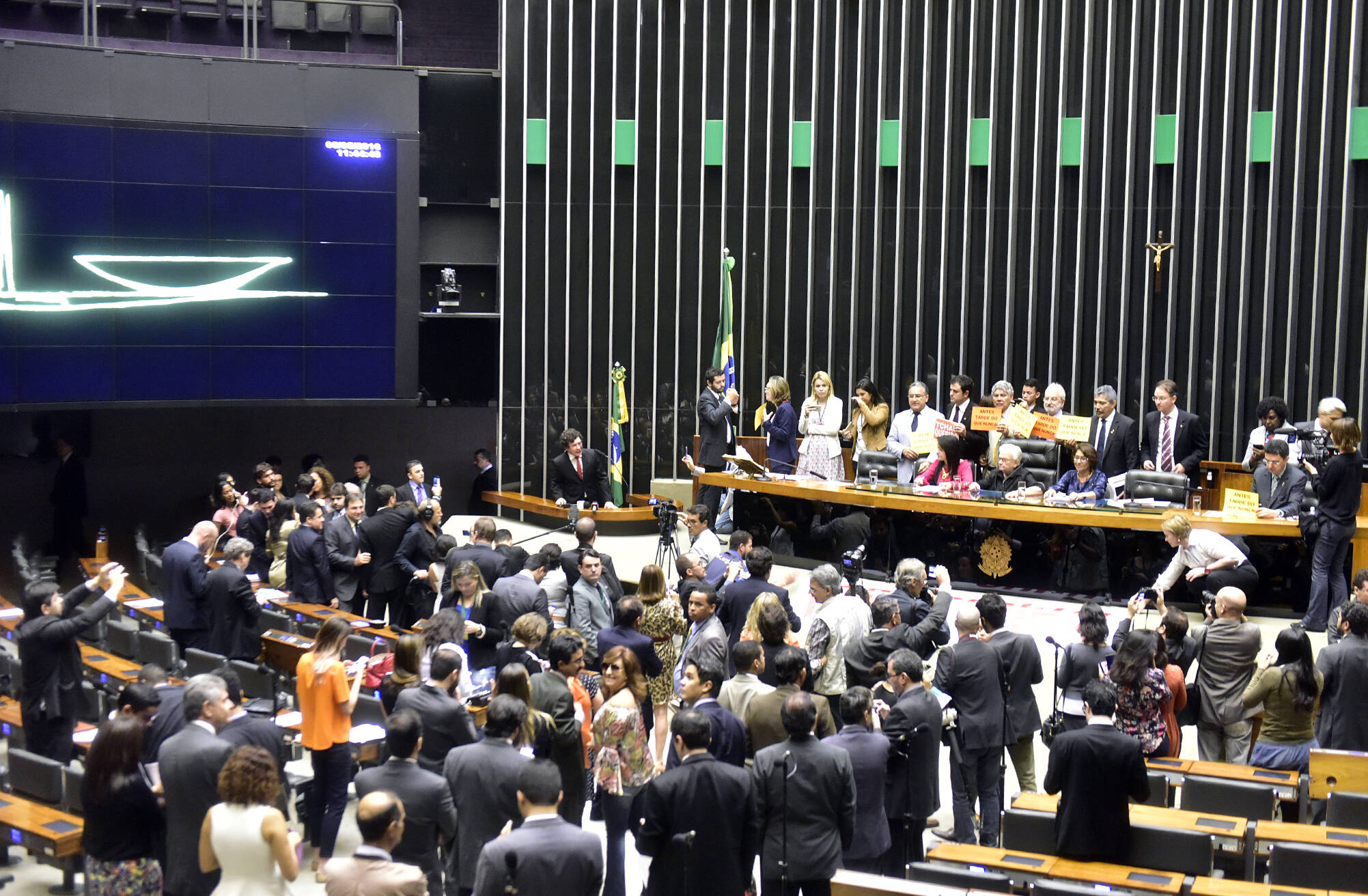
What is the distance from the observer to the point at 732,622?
775 centimetres

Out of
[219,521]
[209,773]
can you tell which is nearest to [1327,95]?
[219,521]

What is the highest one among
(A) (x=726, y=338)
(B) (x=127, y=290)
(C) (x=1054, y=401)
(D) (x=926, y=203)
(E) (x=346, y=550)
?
(D) (x=926, y=203)

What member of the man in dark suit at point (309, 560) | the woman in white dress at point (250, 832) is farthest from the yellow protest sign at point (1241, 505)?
the woman in white dress at point (250, 832)

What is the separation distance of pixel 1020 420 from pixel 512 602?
5.64 meters

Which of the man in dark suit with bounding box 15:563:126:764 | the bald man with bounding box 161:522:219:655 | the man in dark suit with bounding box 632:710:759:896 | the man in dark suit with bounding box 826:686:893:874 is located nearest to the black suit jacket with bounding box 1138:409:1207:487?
the man in dark suit with bounding box 826:686:893:874

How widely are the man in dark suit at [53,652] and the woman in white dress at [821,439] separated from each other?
267 inches

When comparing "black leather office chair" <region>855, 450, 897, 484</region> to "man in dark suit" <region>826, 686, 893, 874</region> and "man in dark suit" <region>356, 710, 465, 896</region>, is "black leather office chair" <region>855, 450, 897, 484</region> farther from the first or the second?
"man in dark suit" <region>356, 710, 465, 896</region>

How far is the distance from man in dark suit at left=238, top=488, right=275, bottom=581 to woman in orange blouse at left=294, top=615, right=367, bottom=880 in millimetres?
4623

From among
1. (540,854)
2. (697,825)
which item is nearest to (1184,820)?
(697,825)

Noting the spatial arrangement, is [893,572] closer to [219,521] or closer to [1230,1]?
[219,521]

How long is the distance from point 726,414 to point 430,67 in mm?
5813

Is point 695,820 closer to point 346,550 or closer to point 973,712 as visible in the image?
point 973,712

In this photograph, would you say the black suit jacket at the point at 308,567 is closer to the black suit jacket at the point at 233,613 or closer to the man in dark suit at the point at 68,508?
the black suit jacket at the point at 233,613

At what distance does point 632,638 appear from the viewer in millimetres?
6910
